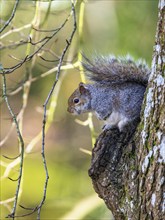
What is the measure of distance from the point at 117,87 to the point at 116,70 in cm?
9

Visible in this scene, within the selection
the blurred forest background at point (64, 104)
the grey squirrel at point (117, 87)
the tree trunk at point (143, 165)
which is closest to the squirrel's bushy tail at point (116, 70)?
the grey squirrel at point (117, 87)

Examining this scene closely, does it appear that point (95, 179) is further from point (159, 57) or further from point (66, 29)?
point (66, 29)

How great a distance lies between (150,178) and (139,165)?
0.27 ft

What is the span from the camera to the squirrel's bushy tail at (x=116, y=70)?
3.12m

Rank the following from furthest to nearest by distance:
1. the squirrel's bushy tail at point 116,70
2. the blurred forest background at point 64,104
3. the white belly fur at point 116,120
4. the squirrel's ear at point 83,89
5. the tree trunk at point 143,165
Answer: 1. the blurred forest background at point 64,104
2. the squirrel's ear at point 83,89
3. the squirrel's bushy tail at point 116,70
4. the white belly fur at point 116,120
5. the tree trunk at point 143,165

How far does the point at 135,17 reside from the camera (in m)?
5.96

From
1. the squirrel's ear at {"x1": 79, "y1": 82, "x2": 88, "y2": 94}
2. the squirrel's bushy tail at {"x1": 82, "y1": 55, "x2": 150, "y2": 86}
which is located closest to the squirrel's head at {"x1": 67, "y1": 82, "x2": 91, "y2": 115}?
the squirrel's ear at {"x1": 79, "y1": 82, "x2": 88, "y2": 94}

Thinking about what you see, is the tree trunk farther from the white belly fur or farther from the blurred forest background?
the blurred forest background

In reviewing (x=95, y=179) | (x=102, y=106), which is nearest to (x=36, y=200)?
(x=102, y=106)

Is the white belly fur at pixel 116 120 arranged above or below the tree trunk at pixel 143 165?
above

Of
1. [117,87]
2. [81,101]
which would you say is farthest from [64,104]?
[117,87]

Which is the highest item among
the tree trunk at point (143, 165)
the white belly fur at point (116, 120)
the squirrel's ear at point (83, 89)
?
the squirrel's ear at point (83, 89)

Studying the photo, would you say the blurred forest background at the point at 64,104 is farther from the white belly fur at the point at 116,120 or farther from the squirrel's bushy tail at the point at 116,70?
the white belly fur at the point at 116,120

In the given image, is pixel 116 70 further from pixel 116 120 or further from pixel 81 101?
pixel 81 101
